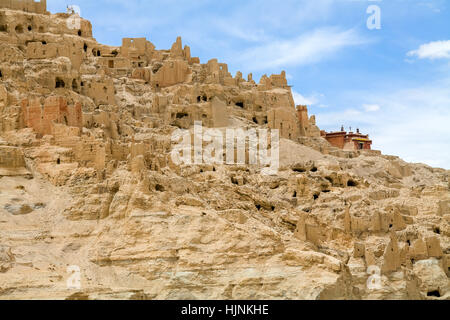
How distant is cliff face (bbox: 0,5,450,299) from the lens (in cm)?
3306

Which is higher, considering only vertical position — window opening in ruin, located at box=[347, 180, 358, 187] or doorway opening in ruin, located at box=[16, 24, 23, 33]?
doorway opening in ruin, located at box=[16, 24, 23, 33]

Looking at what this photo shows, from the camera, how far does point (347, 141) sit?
9075cm

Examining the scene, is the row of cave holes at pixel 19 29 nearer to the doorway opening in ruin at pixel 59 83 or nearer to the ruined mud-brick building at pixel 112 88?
the ruined mud-brick building at pixel 112 88

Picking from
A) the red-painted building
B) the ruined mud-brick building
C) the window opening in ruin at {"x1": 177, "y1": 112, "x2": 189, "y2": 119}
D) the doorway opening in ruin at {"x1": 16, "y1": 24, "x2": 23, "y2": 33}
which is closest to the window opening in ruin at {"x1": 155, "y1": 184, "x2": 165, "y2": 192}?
the ruined mud-brick building

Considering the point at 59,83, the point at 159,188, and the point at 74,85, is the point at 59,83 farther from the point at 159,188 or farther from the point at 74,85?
the point at 159,188

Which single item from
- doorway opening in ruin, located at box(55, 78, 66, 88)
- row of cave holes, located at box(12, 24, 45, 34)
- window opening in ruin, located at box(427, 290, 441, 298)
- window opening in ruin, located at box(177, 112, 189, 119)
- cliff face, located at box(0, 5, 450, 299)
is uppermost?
row of cave holes, located at box(12, 24, 45, 34)

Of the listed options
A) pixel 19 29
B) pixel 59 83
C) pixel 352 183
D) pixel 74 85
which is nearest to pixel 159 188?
pixel 59 83

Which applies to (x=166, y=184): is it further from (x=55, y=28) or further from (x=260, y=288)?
(x=55, y=28)

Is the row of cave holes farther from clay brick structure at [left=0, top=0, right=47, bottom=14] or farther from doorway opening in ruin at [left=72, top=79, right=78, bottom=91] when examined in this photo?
doorway opening in ruin at [left=72, top=79, right=78, bottom=91]

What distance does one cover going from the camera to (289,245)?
3628 cm

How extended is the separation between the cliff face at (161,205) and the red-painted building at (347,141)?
15.8 metres

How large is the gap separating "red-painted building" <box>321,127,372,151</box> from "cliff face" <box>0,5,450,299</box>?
51.9ft

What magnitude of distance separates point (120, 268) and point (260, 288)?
20.2ft
